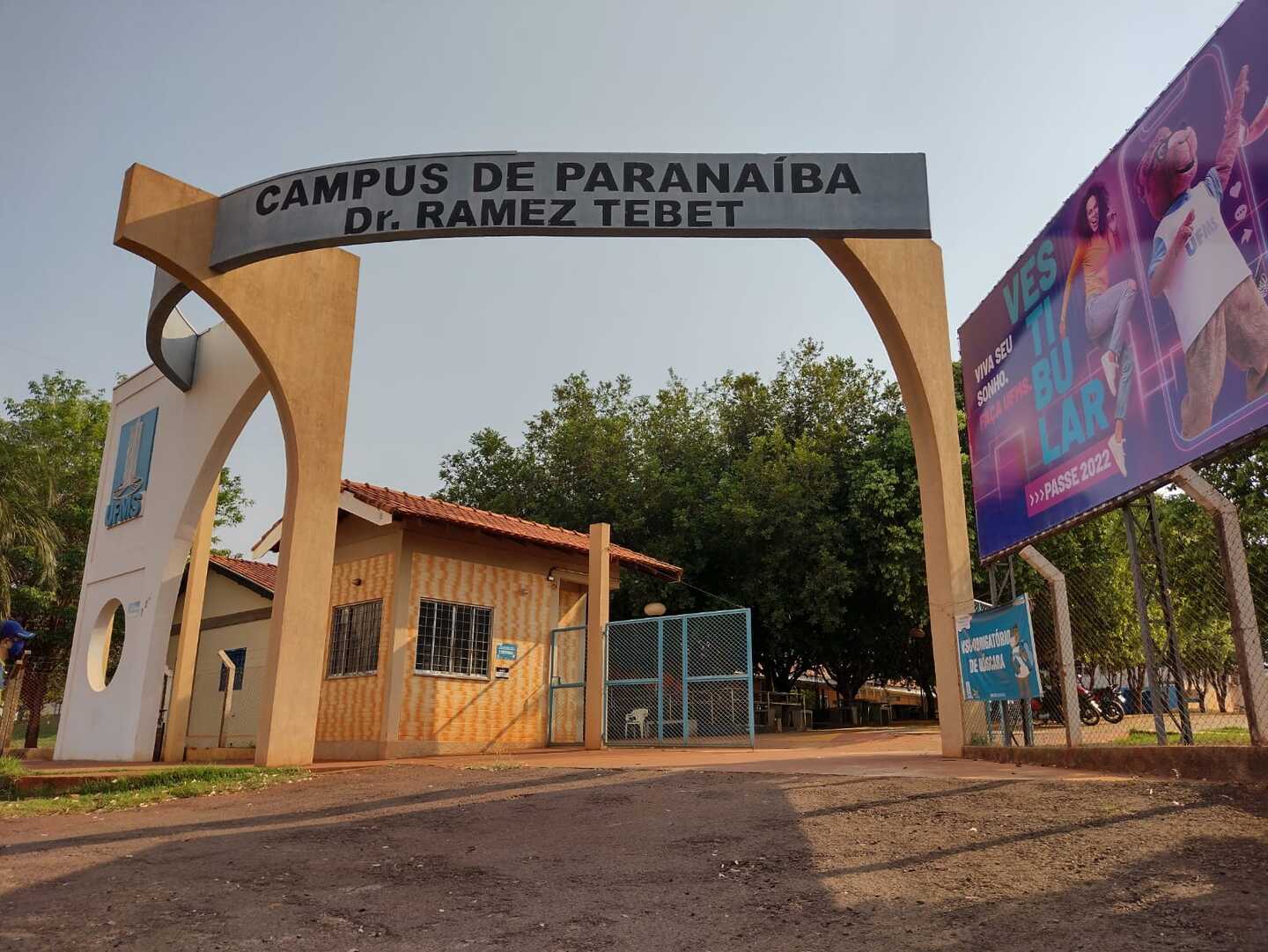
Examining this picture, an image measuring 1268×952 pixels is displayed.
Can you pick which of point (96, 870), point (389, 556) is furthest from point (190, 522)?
point (96, 870)

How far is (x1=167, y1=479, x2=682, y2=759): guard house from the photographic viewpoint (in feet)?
46.0

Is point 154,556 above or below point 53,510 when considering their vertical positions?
below

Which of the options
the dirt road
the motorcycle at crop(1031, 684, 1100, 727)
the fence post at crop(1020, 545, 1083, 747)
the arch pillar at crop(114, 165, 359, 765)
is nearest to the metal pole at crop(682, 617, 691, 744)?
the arch pillar at crop(114, 165, 359, 765)

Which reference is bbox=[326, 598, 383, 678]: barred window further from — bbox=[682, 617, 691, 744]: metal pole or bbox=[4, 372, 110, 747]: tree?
bbox=[4, 372, 110, 747]: tree

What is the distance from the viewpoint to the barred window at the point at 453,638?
14.4 m

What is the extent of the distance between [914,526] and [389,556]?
40.4ft

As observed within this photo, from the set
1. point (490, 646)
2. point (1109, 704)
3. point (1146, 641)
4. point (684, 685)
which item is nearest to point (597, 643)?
point (684, 685)

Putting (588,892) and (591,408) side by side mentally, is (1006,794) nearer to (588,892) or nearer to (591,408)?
(588,892)

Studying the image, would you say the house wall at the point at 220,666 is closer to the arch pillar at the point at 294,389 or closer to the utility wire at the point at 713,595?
the arch pillar at the point at 294,389

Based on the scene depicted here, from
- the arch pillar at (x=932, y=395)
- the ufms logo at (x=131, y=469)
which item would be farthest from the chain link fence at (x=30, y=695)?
the arch pillar at (x=932, y=395)

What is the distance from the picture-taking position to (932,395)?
378 inches

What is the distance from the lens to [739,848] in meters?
5.06

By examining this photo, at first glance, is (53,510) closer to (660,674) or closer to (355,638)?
(355,638)

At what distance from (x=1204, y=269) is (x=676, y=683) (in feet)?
30.7
